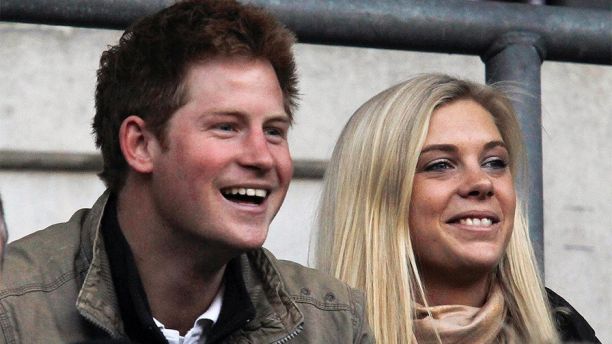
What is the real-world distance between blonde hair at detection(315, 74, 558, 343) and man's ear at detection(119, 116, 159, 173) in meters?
0.96

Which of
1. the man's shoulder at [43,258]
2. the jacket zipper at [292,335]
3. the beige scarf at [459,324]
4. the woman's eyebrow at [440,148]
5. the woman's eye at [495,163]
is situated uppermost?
the woman's eyebrow at [440,148]

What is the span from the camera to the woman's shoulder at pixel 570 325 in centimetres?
482

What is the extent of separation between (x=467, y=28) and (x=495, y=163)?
568mm

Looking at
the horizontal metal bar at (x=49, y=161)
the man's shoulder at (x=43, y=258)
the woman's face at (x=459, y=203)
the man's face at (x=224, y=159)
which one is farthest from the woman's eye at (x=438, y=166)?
the horizontal metal bar at (x=49, y=161)

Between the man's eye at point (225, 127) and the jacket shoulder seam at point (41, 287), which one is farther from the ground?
the man's eye at point (225, 127)

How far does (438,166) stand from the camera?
4.64 meters

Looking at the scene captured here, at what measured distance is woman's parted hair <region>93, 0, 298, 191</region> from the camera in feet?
12.6

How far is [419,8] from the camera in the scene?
13.8ft

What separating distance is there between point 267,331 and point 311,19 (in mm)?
778

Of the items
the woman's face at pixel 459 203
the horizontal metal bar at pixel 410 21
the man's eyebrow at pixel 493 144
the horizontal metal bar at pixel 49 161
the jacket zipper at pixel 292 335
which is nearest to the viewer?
the jacket zipper at pixel 292 335

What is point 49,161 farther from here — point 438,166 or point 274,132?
point 274,132

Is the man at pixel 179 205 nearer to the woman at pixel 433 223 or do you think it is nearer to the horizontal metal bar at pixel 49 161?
the woman at pixel 433 223

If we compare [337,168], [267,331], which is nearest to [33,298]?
[267,331]

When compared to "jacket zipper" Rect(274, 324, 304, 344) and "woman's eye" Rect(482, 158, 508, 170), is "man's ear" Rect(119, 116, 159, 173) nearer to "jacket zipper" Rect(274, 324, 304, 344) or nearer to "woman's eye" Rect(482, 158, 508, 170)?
"jacket zipper" Rect(274, 324, 304, 344)
